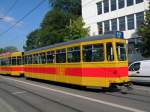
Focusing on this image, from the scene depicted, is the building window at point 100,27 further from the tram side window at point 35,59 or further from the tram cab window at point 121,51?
the tram cab window at point 121,51

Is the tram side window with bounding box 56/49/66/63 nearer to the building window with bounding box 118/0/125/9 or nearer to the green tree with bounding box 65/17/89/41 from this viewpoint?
the building window with bounding box 118/0/125/9

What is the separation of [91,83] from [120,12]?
92.7ft

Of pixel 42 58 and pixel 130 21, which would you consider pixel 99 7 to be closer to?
pixel 130 21

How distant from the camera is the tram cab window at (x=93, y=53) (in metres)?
18.5

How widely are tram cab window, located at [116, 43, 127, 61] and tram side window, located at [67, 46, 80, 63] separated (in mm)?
2482

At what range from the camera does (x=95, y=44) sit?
1877cm

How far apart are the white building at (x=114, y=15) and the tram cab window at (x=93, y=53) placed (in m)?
22.2

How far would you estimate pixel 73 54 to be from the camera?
68.0 ft

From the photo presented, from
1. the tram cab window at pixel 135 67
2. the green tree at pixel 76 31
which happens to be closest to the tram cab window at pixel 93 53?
Result: the tram cab window at pixel 135 67

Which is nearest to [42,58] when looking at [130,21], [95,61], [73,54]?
[73,54]

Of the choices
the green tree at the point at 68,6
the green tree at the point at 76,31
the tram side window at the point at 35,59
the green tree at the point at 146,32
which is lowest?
the tram side window at the point at 35,59

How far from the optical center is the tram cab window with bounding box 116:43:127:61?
18420 mm

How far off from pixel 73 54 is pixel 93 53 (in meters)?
2.08

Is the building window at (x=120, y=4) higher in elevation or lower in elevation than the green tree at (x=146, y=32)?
higher
